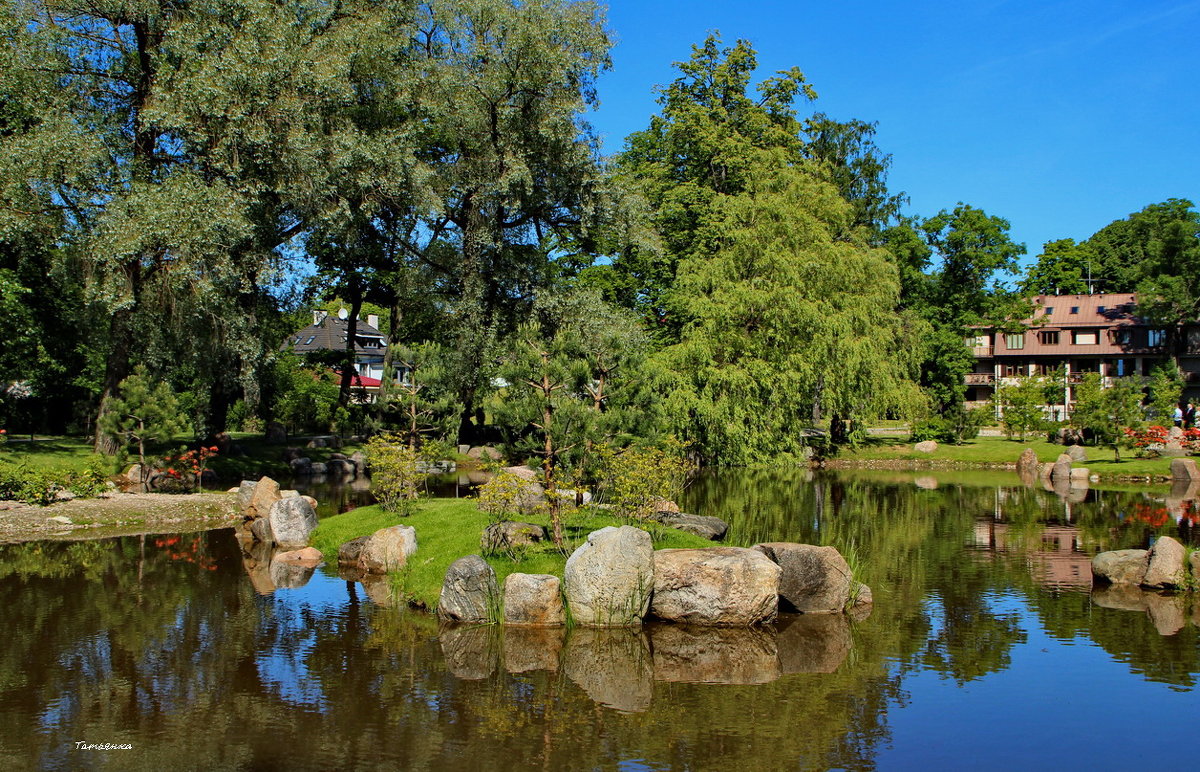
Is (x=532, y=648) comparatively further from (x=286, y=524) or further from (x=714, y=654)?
(x=286, y=524)

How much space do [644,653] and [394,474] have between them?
10.1m

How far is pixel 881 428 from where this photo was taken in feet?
195

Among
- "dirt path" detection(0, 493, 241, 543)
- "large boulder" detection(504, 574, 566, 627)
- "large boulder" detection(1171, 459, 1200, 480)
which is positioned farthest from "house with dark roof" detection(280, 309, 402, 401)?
"large boulder" detection(504, 574, 566, 627)

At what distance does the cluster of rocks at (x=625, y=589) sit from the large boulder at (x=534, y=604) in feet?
0.05

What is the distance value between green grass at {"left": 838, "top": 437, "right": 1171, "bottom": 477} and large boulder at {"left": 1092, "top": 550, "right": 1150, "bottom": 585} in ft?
82.9

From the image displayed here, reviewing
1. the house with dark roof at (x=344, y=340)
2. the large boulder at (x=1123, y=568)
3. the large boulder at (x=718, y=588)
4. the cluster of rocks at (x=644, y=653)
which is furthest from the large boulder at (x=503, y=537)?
the house with dark roof at (x=344, y=340)

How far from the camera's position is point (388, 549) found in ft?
61.0

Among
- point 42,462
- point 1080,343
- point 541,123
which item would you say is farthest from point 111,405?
point 1080,343

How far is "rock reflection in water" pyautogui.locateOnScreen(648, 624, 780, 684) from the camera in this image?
→ 41.2 feet

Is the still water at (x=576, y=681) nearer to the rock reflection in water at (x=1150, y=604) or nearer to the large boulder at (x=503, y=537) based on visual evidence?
the rock reflection in water at (x=1150, y=604)

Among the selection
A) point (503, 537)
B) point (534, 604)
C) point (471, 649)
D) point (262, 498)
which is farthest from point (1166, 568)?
point (262, 498)

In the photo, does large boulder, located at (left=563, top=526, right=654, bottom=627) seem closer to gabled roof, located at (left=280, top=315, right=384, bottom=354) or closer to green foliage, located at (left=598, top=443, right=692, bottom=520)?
green foliage, located at (left=598, top=443, right=692, bottom=520)

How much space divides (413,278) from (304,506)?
1617cm

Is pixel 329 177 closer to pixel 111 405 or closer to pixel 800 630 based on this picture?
pixel 111 405
